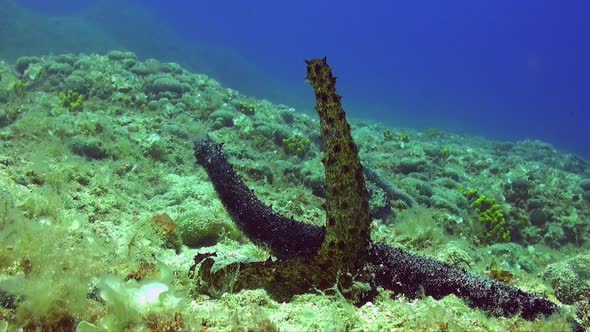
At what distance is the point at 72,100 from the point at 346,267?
Result: 456 inches

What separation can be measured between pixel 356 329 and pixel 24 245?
2.62 meters

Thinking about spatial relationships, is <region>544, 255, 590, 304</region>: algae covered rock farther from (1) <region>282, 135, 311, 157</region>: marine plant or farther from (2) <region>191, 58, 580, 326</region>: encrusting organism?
(1) <region>282, 135, 311, 157</region>: marine plant

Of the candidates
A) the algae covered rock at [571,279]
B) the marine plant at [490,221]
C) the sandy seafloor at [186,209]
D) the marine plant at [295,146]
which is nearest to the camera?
the sandy seafloor at [186,209]

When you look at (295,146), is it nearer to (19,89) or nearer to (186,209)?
(186,209)

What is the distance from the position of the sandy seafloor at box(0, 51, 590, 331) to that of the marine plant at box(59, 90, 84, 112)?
1.5 inches

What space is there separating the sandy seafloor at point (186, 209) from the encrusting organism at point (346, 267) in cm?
15

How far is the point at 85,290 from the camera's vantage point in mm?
2805

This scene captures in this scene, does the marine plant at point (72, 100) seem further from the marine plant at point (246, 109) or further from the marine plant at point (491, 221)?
the marine plant at point (491, 221)

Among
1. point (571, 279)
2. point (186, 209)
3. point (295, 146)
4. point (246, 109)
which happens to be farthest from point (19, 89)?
point (571, 279)

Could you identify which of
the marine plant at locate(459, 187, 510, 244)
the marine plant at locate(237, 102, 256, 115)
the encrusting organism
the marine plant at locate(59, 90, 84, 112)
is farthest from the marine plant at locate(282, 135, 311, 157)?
the encrusting organism

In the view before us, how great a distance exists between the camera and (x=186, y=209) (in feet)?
21.9

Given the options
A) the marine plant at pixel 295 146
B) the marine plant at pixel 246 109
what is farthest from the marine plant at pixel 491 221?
the marine plant at pixel 246 109

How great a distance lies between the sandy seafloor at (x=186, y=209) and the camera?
9.16ft

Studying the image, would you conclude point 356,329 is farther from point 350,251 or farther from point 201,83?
point 201,83
